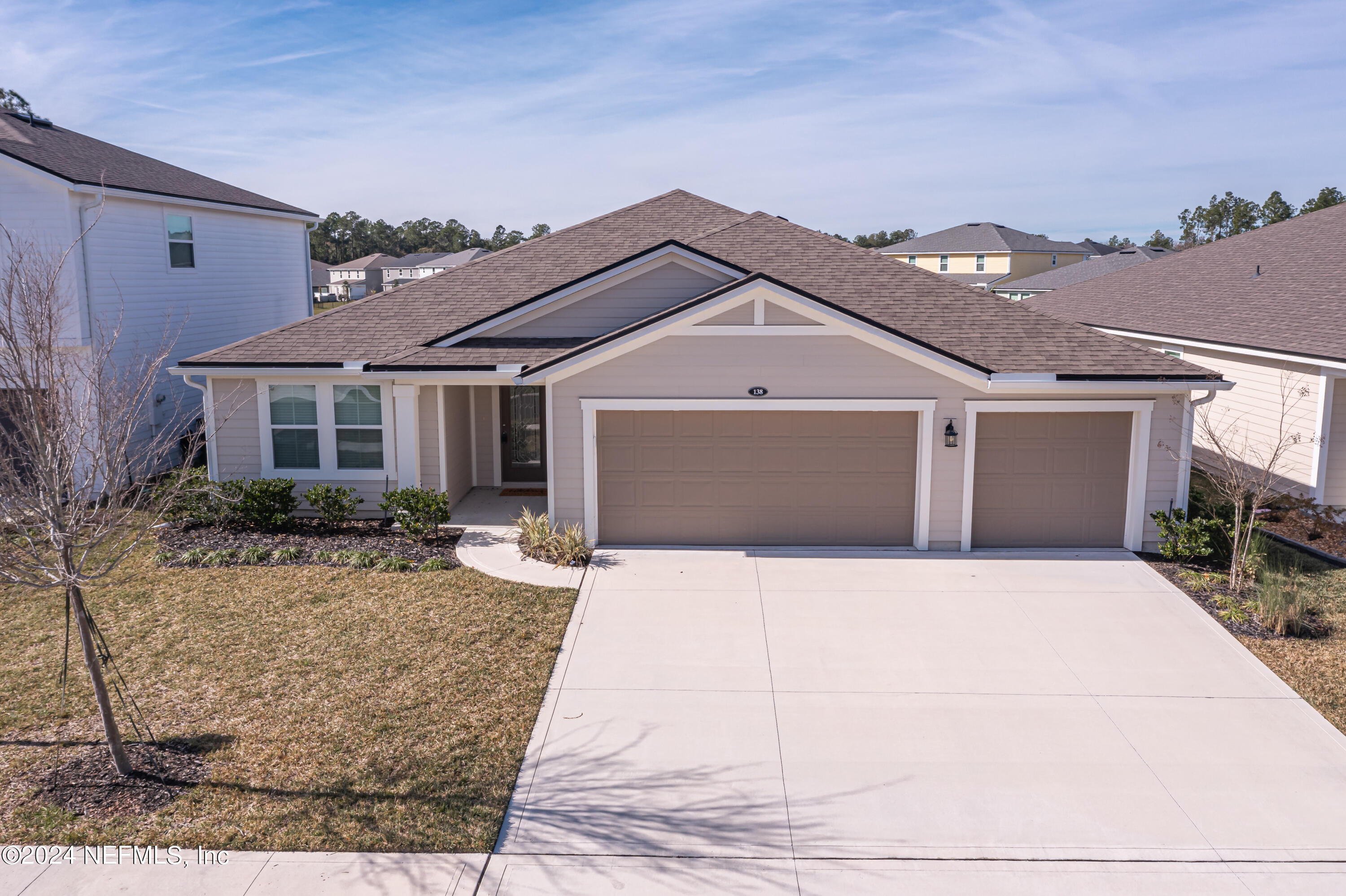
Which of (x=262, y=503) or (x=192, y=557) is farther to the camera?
(x=262, y=503)

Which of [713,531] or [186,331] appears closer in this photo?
[713,531]

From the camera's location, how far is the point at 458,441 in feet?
52.6

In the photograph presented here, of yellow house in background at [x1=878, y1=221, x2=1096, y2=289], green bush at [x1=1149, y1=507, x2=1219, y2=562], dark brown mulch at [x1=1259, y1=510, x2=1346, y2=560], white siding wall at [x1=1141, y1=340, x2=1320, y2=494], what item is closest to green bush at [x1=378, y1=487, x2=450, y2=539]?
green bush at [x1=1149, y1=507, x2=1219, y2=562]

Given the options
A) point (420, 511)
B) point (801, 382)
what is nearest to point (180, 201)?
point (420, 511)

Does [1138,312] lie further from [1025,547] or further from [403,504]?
[403,504]

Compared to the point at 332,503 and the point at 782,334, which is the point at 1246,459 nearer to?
the point at 782,334

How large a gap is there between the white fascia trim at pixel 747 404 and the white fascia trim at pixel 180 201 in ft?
25.7

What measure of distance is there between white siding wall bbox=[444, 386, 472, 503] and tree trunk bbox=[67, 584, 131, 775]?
749cm

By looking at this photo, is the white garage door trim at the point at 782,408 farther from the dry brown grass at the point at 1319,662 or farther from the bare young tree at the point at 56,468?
the bare young tree at the point at 56,468

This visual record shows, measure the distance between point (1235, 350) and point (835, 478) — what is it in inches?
327

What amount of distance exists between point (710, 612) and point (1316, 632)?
271 inches

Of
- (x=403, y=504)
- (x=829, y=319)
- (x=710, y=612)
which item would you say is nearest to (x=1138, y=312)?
(x=829, y=319)

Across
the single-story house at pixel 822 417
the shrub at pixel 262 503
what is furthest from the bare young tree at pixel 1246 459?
the shrub at pixel 262 503

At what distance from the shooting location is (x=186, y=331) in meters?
19.7
